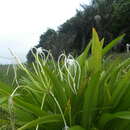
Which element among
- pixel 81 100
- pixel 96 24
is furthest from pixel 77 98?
pixel 96 24

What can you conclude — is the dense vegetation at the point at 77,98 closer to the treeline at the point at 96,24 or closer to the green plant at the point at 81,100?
the green plant at the point at 81,100

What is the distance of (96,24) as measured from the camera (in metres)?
45.9

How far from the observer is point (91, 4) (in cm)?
5053

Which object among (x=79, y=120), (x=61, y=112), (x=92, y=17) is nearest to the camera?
(x=61, y=112)

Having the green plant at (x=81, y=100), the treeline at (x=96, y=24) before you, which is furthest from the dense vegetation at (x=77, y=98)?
the treeline at (x=96, y=24)

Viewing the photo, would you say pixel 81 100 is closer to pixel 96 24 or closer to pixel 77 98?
pixel 77 98

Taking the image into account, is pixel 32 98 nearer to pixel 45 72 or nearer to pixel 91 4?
pixel 45 72

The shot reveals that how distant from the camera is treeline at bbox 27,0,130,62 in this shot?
43875 millimetres

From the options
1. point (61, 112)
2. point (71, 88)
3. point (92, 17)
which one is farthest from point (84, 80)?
point (92, 17)

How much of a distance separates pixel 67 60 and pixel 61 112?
0.44m

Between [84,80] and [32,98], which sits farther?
[32,98]

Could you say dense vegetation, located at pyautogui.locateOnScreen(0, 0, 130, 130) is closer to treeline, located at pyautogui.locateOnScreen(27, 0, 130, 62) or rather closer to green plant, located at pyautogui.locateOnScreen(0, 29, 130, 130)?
green plant, located at pyautogui.locateOnScreen(0, 29, 130, 130)

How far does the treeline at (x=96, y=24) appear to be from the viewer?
1727 inches

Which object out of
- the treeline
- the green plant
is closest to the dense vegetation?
the green plant
